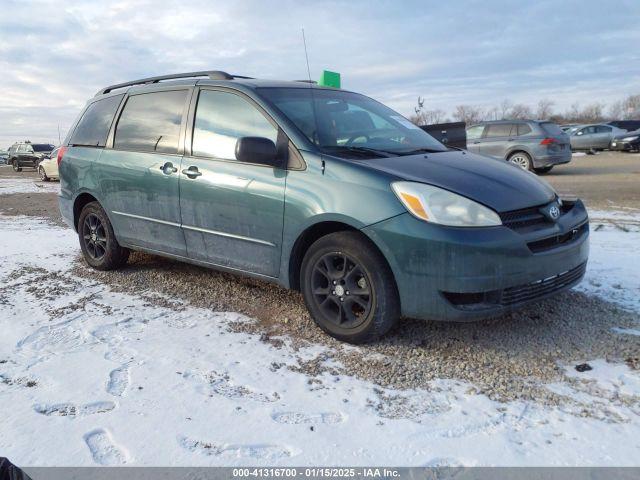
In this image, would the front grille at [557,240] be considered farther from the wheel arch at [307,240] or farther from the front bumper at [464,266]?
the wheel arch at [307,240]

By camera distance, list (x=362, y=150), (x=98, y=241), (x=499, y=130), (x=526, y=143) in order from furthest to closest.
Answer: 1. (x=499, y=130)
2. (x=526, y=143)
3. (x=98, y=241)
4. (x=362, y=150)

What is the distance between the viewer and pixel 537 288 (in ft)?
11.1

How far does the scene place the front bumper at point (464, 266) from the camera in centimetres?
315

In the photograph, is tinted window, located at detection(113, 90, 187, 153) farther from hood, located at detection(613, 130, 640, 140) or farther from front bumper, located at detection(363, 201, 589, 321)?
hood, located at detection(613, 130, 640, 140)

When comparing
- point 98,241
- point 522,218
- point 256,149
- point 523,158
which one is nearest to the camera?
point 522,218

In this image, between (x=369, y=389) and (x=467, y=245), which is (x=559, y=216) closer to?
(x=467, y=245)

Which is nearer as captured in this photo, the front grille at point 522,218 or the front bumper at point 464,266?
the front bumper at point 464,266

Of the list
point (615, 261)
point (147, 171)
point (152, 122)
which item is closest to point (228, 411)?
point (147, 171)

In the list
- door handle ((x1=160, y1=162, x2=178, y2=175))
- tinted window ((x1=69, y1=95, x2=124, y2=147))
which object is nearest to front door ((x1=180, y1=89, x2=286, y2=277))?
door handle ((x1=160, y1=162, x2=178, y2=175))

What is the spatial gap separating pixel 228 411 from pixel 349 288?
3.69 ft

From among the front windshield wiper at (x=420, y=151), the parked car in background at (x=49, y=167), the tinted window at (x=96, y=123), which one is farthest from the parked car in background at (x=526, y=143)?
the parked car in background at (x=49, y=167)

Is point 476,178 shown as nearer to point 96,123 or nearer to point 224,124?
point 224,124

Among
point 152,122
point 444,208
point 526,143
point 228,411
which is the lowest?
point 228,411

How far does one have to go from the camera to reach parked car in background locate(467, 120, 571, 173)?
586 inches
